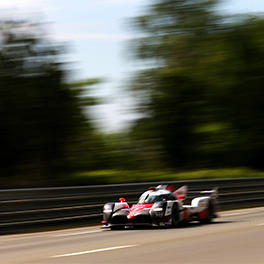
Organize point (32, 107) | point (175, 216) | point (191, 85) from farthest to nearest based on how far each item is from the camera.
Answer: point (191, 85) < point (32, 107) < point (175, 216)

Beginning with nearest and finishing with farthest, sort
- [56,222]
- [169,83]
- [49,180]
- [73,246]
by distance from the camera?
1. [73,246]
2. [56,222]
3. [49,180]
4. [169,83]

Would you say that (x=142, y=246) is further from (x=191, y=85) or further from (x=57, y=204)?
(x=191, y=85)

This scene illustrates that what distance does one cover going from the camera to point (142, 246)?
984 centimetres

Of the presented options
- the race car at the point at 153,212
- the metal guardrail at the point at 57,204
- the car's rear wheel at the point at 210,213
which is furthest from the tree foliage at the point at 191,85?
the race car at the point at 153,212

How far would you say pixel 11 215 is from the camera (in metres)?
13.2

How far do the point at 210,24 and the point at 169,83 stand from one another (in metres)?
4.17

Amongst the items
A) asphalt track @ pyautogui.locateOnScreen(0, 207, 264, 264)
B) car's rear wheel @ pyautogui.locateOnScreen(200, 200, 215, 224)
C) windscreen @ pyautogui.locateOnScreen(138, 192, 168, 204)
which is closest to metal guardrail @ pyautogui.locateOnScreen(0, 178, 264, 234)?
asphalt track @ pyautogui.locateOnScreen(0, 207, 264, 264)

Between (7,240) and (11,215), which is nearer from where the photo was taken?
(7,240)

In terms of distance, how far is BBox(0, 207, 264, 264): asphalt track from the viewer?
27.4 feet

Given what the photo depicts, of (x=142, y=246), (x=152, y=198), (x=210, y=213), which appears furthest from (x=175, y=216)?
(x=142, y=246)

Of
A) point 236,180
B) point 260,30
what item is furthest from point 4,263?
point 260,30

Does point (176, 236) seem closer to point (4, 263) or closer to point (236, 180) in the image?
point (4, 263)

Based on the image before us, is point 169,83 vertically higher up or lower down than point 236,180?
higher up

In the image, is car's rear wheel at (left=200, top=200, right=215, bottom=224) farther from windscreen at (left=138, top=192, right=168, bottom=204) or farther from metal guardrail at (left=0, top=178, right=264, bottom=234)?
metal guardrail at (left=0, top=178, right=264, bottom=234)
